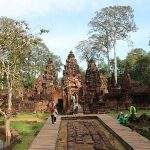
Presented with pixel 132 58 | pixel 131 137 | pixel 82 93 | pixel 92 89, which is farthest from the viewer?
pixel 132 58

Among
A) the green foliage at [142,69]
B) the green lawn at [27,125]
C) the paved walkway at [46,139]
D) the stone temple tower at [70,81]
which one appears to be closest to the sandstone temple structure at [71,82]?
the stone temple tower at [70,81]

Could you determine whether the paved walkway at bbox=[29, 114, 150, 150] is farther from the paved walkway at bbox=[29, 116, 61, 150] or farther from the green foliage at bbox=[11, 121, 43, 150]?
the green foliage at bbox=[11, 121, 43, 150]

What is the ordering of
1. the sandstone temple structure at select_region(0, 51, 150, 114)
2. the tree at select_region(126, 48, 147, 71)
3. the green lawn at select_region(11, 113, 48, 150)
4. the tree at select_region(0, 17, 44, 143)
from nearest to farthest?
1. the green lawn at select_region(11, 113, 48, 150)
2. the tree at select_region(0, 17, 44, 143)
3. the sandstone temple structure at select_region(0, 51, 150, 114)
4. the tree at select_region(126, 48, 147, 71)

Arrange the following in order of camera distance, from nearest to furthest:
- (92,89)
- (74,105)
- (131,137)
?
(131,137), (74,105), (92,89)

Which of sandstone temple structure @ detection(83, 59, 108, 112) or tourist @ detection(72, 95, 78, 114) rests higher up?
sandstone temple structure @ detection(83, 59, 108, 112)

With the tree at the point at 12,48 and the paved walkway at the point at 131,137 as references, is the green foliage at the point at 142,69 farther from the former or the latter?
the paved walkway at the point at 131,137

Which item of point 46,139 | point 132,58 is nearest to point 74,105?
point 46,139

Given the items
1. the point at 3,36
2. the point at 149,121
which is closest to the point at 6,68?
the point at 3,36

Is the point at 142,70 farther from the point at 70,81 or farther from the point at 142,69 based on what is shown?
the point at 70,81

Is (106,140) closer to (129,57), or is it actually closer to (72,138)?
(72,138)

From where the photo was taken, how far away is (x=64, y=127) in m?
26.8

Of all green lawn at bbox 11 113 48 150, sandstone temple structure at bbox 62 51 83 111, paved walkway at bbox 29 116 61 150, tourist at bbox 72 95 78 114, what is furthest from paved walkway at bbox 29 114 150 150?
sandstone temple structure at bbox 62 51 83 111

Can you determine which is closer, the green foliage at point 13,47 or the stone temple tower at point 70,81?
the green foliage at point 13,47

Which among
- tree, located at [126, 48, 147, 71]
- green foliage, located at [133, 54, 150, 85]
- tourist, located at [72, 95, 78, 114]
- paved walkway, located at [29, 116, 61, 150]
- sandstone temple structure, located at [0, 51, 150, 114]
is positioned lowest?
paved walkway, located at [29, 116, 61, 150]
